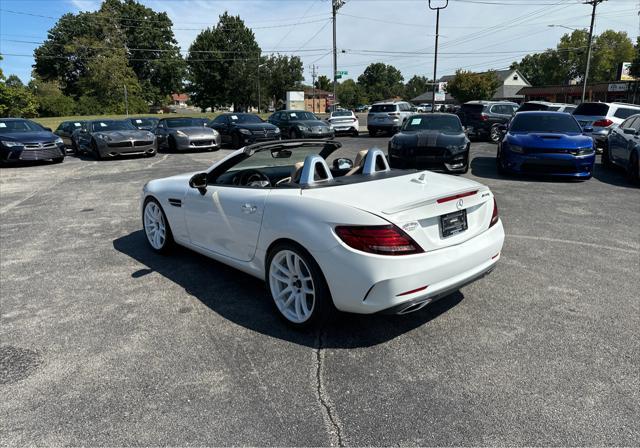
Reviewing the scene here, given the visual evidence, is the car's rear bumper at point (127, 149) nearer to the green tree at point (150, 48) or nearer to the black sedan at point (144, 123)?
the black sedan at point (144, 123)

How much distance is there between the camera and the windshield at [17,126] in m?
13.9

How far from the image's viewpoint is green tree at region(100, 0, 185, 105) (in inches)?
3049

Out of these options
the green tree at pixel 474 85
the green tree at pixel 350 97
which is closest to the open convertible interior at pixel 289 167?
the green tree at pixel 474 85

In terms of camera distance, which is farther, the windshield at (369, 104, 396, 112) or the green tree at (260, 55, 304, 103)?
the green tree at (260, 55, 304, 103)

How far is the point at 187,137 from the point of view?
53.6 ft

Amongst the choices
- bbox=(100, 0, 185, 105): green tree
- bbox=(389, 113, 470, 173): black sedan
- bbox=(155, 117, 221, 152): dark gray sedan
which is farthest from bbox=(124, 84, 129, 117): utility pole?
bbox=(389, 113, 470, 173): black sedan

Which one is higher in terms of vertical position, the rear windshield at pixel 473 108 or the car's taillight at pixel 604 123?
the rear windshield at pixel 473 108

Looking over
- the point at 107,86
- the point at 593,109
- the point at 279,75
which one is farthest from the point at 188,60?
the point at 593,109

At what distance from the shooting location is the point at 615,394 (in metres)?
2.57

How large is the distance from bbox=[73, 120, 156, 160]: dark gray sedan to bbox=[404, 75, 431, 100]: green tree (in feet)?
498

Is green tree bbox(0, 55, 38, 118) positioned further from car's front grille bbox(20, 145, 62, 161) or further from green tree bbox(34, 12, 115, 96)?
car's front grille bbox(20, 145, 62, 161)

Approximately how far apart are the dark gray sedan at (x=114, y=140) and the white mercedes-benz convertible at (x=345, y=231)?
1198cm

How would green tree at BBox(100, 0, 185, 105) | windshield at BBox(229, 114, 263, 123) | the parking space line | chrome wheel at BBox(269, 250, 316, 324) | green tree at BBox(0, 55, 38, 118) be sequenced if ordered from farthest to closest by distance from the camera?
green tree at BBox(100, 0, 185, 105)
green tree at BBox(0, 55, 38, 118)
windshield at BBox(229, 114, 263, 123)
the parking space line
chrome wheel at BBox(269, 250, 316, 324)

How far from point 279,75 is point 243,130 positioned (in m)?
61.3
